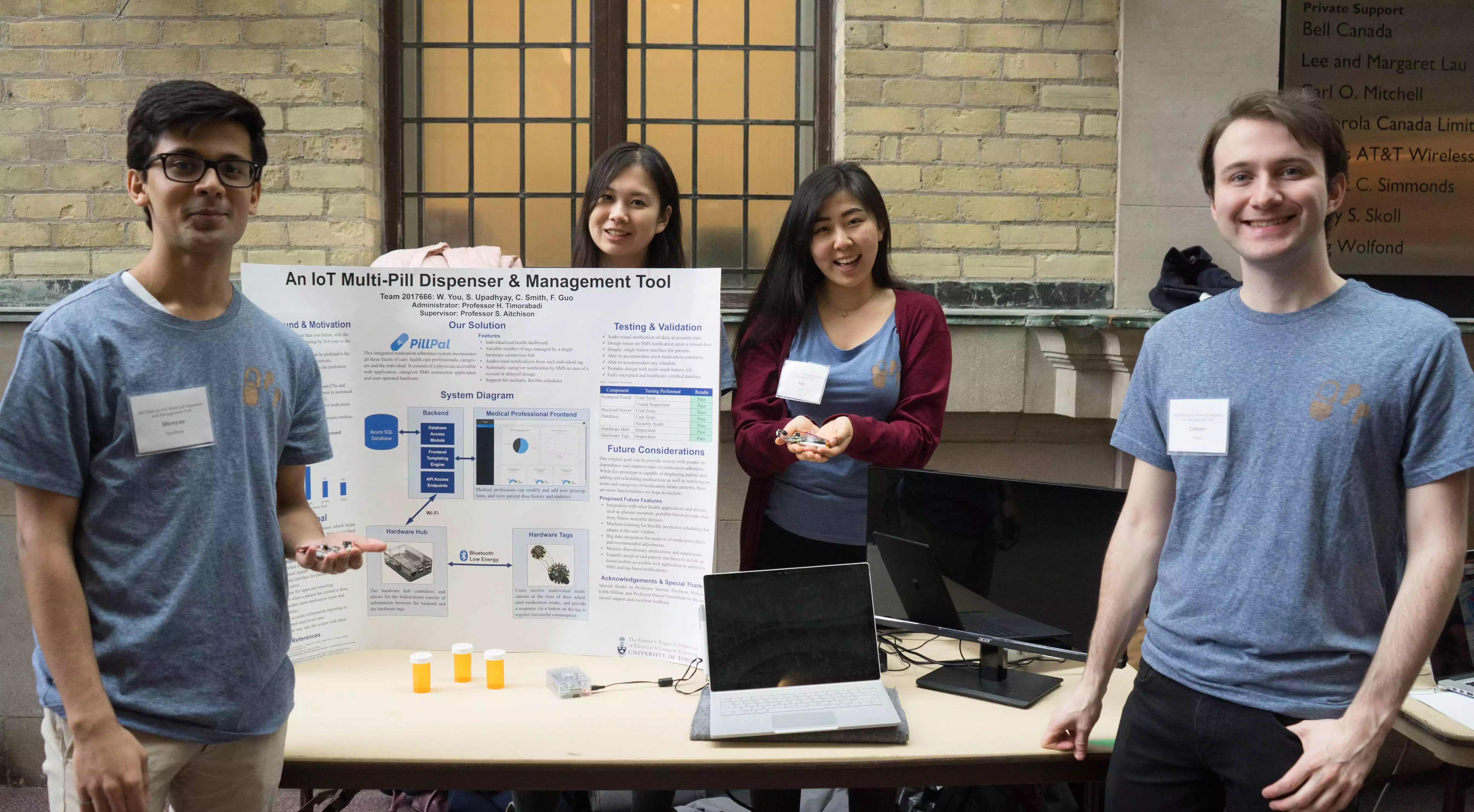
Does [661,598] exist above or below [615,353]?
below

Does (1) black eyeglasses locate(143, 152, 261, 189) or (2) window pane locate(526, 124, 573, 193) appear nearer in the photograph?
(1) black eyeglasses locate(143, 152, 261, 189)

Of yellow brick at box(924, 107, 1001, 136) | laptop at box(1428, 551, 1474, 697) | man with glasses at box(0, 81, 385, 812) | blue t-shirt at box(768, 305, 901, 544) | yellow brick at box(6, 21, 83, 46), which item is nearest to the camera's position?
man with glasses at box(0, 81, 385, 812)

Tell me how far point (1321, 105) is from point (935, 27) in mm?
2173

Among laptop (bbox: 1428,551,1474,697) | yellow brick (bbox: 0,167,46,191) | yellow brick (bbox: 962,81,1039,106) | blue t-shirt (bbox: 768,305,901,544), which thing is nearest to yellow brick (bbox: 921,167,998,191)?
yellow brick (bbox: 962,81,1039,106)

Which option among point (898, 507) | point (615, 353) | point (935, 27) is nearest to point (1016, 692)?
point (898, 507)

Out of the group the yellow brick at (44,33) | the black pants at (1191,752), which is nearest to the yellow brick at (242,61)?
the yellow brick at (44,33)

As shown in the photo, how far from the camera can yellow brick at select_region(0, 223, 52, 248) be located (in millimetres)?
3393

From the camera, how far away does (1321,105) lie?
4.88ft

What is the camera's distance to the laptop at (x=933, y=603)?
6.60 ft

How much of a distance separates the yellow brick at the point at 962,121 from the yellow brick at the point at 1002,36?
227 millimetres

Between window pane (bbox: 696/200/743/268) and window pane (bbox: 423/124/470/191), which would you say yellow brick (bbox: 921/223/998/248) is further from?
window pane (bbox: 423/124/470/191)

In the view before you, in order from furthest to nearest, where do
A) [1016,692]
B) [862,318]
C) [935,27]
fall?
[935,27]
[862,318]
[1016,692]

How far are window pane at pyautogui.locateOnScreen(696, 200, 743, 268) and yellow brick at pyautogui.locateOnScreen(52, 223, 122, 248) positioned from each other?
204 cm

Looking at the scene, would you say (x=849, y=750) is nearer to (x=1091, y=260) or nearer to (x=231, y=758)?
(x=231, y=758)
